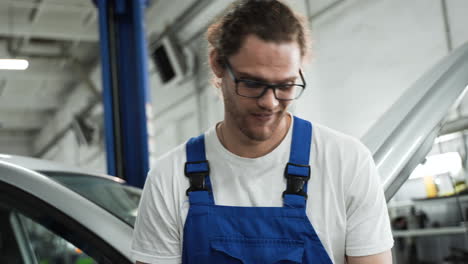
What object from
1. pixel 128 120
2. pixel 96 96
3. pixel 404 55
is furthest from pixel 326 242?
pixel 96 96

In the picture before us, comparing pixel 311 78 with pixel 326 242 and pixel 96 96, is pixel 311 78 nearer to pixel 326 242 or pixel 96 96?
pixel 326 242

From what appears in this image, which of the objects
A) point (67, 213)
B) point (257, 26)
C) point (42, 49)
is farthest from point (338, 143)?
point (42, 49)

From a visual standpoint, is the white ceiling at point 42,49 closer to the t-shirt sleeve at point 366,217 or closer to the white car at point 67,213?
the white car at point 67,213

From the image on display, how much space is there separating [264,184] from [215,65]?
338 mm

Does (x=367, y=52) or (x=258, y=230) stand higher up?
(x=367, y=52)

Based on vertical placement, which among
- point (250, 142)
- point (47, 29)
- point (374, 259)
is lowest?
point (374, 259)

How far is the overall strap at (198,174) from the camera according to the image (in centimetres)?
136

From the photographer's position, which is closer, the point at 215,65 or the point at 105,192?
the point at 215,65

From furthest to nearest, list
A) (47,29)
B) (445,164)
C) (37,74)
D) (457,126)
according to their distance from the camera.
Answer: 1. (37,74)
2. (47,29)
3. (445,164)
4. (457,126)

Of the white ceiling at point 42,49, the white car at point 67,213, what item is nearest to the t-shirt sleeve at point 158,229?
the white car at point 67,213

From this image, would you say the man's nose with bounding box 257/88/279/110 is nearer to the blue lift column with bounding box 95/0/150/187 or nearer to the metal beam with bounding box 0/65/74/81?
the blue lift column with bounding box 95/0/150/187

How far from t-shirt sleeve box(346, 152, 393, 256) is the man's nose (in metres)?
0.27

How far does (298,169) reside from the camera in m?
1.34

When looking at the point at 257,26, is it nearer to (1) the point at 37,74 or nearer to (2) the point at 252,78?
(2) the point at 252,78
